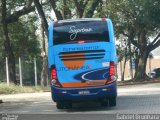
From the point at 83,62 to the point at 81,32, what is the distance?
3.73ft

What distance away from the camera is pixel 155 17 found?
131ft

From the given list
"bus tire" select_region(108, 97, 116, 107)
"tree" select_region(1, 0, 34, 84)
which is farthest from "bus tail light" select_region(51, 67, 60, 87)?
"tree" select_region(1, 0, 34, 84)

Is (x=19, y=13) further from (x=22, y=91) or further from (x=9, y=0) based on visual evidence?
(x=22, y=91)

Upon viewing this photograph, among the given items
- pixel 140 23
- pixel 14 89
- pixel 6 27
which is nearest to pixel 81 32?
pixel 14 89

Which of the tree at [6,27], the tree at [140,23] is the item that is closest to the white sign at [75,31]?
Answer: the tree at [6,27]

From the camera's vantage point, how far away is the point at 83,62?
18.6 m

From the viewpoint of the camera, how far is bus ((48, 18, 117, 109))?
18453mm

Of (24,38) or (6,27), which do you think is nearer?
(6,27)

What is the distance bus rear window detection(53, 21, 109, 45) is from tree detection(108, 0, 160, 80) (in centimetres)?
1978

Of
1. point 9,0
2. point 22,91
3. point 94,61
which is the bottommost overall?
point 22,91

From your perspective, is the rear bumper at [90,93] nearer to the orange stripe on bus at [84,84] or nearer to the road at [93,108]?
the orange stripe on bus at [84,84]

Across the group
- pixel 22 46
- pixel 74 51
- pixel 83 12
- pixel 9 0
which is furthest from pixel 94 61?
pixel 22 46

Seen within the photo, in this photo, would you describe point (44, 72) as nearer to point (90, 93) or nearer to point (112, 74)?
point (90, 93)

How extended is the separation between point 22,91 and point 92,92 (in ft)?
47.8
